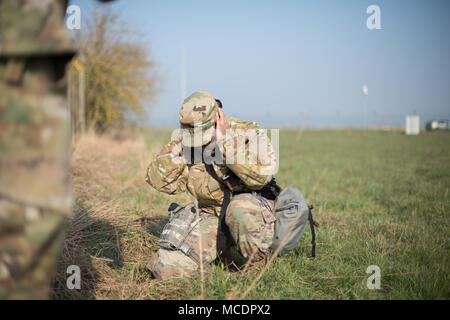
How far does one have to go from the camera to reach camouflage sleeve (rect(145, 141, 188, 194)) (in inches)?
133

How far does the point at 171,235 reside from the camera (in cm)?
316

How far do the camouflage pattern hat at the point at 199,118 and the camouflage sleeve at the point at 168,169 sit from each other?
317 mm

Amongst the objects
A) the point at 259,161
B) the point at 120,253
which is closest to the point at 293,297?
the point at 259,161

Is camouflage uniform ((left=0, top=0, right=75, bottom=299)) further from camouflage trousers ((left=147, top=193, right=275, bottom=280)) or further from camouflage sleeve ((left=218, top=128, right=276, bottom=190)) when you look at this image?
camouflage sleeve ((left=218, top=128, right=276, bottom=190))

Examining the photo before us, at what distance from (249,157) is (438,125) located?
5095 cm

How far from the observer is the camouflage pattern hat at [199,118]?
3.00 meters

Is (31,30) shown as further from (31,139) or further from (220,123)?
(220,123)

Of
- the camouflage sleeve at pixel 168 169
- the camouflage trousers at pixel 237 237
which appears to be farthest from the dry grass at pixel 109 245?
the camouflage sleeve at pixel 168 169

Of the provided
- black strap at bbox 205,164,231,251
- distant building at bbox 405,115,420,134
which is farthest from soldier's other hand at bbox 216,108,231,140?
distant building at bbox 405,115,420,134

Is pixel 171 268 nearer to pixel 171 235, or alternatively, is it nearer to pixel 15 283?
pixel 171 235

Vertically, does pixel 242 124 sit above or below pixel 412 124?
below

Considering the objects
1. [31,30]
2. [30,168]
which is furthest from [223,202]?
[31,30]

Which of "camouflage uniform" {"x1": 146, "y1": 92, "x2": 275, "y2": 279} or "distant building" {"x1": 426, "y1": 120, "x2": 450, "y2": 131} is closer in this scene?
"camouflage uniform" {"x1": 146, "y1": 92, "x2": 275, "y2": 279}

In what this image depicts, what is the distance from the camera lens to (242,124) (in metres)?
3.31
